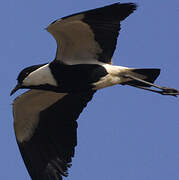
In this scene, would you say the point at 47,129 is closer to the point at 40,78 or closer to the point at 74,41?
the point at 40,78

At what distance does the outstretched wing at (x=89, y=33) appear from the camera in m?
10.4

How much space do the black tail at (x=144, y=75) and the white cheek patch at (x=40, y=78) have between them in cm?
128

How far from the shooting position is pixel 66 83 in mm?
10773

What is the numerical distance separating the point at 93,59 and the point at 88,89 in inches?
22.2

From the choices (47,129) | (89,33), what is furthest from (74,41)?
(47,129)

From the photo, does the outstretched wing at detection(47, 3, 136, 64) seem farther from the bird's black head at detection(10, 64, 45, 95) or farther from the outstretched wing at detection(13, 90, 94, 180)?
the outstretched wing at detection(13, 90, 94, 180)

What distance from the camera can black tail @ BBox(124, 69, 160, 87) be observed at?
35.9ft

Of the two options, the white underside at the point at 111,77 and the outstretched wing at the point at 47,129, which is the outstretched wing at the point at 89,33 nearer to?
the white underside at the point at 111,77

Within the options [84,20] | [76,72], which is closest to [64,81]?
[76,72]

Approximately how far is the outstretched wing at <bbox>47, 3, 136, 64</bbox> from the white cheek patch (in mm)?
329

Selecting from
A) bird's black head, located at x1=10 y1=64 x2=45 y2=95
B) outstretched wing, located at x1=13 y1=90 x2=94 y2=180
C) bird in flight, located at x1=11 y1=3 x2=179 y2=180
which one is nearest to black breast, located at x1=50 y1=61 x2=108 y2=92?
bird in flight, located at x1=11 y1=3 x2=179 y2=180

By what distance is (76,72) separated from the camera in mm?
10859

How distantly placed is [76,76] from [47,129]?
1.47 metres

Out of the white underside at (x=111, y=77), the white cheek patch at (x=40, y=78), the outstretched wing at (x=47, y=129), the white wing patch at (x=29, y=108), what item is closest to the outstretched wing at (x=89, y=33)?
the white underside at (x=111, y=77)
